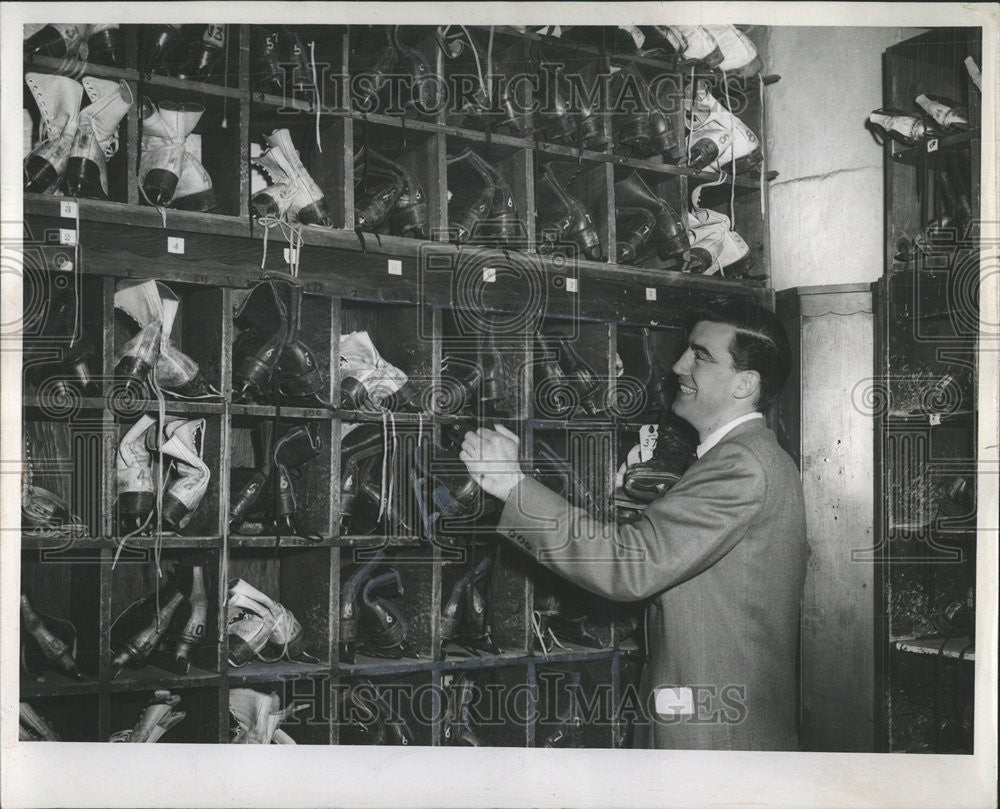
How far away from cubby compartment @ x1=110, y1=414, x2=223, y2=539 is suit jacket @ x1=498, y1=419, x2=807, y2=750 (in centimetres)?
67

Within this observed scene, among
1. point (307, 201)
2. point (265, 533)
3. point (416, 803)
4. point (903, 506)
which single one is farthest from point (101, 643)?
point (903, 506)

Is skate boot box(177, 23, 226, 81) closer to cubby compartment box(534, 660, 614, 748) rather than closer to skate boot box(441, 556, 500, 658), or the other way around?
skate boot box(441, 556, 500, 658)

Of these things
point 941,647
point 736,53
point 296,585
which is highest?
point 736,53

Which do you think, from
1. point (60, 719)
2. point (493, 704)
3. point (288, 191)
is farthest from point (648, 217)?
point (60, 719)

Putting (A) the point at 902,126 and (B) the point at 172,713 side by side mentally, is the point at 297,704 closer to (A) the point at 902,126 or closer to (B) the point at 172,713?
(B) the point at 172,713

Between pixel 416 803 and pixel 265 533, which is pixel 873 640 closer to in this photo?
pixel 416 803

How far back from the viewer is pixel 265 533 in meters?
2.28

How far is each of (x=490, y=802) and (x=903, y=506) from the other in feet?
4.01

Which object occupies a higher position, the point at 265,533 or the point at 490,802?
the point at 265,533

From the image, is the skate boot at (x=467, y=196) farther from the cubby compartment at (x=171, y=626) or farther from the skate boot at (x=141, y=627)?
the skate boot at (x=141, y=627)

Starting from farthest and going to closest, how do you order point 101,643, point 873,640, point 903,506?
point 873,640 → point 903,506 → point 101,643

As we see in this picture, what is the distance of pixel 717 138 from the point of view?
273cm

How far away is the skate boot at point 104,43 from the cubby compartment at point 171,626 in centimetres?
109

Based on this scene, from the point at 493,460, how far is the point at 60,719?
1108 mm
